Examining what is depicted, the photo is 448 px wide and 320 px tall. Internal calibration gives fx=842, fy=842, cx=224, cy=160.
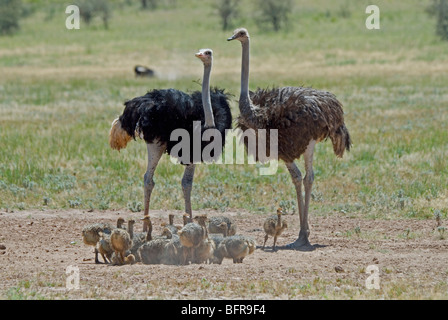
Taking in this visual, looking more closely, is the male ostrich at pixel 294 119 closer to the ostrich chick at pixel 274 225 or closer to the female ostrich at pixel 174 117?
the ostrich chick at pixel 274 225

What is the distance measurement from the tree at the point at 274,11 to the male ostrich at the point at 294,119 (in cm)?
5537

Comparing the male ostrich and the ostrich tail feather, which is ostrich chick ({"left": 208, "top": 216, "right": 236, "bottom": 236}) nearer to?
the male ostrich

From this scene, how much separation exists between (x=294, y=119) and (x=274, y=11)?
56.5 m

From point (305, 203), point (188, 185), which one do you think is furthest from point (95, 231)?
point (305, 203)

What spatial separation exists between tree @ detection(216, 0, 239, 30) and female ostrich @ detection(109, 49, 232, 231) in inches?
2227

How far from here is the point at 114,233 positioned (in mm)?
8969

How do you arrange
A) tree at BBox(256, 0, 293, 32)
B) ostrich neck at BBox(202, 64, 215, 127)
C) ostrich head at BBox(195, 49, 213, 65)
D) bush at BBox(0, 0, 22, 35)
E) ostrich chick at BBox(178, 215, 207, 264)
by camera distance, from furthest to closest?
tree at BBox(256, 0, 293, 32) → bush at BBox(0, 0, 22, 35) → ostrich head at BBox(195, 49, 213, 65) → ostrich neck at BBox(202, 64, 215, 127) → ostrich chick at BBox(178, 215, 207, 264)

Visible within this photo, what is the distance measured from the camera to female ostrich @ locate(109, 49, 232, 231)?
36.0 ft

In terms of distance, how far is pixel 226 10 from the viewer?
227ft

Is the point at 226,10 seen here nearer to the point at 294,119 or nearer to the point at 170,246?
the point at 294,119

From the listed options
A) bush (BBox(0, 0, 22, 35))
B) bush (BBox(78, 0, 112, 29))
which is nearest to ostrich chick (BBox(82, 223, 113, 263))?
bush (BBox(0, 0, 22, 35))

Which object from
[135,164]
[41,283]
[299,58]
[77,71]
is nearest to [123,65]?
[77,71]

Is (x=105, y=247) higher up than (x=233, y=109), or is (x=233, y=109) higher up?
(x=233, y=109)

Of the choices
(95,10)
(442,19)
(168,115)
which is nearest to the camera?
(168,115)
